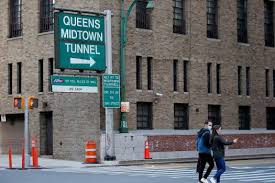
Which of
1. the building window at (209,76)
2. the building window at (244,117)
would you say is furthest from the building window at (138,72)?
the building window at (244,117)

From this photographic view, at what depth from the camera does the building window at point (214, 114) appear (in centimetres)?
4266

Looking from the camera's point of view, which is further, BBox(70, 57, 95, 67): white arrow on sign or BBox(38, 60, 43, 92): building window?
BBox(38, 60, 43, 92): building window

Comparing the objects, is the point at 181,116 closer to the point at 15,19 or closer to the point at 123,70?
the point at 123,70

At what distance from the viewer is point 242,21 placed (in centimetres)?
4600

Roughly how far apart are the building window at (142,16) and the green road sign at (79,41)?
4632 mm

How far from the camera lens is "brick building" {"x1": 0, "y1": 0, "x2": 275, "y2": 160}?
36781mm

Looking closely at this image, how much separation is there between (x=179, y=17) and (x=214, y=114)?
6.62 metres

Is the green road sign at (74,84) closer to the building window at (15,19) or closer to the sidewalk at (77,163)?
the sidewalk at (77,163)

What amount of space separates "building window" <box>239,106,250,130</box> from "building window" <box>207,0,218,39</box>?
537 centimetres

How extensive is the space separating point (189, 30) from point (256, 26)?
7.13 m

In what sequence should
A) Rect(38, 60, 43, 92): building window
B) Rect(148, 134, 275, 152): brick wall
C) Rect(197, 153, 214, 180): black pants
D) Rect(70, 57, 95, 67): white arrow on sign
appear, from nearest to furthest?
Rect(197, 153, 214, 180): black pants
Rect(70, 57, 95, 67): white arrow on sign
Rect(148, 134, 275, 152): brick wall
Rect(38, 60, 43, 92): building window

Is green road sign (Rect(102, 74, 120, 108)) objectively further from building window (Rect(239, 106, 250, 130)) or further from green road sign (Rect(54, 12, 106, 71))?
building window (Rect(239, 106, 250, 130))

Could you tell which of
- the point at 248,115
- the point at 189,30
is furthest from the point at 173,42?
the point at 248,115

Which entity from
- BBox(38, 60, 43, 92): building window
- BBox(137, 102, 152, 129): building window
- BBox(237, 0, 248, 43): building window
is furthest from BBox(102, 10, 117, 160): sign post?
BBox(237, 0, 248, 43): building window
